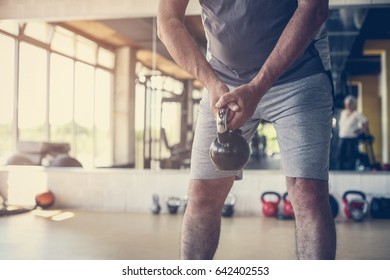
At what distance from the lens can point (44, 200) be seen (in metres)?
3.45

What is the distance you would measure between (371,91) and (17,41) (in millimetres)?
9300

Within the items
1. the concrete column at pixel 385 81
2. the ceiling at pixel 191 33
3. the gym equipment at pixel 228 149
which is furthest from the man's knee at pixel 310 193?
the concrete column at pixel 385 81

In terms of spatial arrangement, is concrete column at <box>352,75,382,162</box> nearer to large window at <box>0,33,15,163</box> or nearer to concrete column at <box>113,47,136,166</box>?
concrete column at <box>113,47,136,166</box>

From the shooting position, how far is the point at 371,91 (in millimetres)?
11461

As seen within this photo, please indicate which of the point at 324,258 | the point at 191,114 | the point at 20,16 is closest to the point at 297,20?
the point at 324,258

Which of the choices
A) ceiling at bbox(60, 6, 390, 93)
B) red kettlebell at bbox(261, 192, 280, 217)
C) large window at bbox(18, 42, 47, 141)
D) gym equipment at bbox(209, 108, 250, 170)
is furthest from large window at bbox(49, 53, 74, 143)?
gym equipment at bbox(209, 108, 250, 170)

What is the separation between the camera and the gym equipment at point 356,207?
2977 mm

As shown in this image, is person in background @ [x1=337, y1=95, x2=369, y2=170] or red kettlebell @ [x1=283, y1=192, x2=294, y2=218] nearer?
red kettlebell @ [x1=283, y1=192, x2=294, y2=218]

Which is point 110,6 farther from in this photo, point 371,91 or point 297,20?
point 371,91

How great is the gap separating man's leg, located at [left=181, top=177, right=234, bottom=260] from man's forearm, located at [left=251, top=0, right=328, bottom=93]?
0.30 meters

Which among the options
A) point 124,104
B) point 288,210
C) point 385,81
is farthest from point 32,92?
→ point 385,81

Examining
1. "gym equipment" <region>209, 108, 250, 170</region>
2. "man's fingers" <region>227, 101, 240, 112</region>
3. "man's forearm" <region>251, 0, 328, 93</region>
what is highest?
"man's forearm" <region>251, 0, 328, 93</region>

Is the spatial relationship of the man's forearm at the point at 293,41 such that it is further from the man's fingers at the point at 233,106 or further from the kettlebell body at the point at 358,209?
the kettlebell body at the point at 358,209

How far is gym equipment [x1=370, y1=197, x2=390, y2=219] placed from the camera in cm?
303
